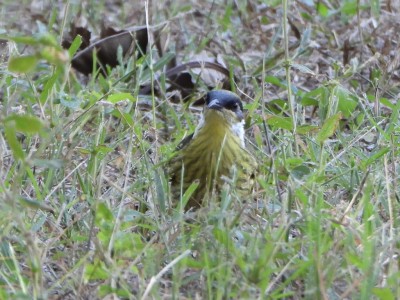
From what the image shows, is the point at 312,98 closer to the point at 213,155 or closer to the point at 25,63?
the point at 213,155

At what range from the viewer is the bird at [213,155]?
Answer: 4316 millimetres

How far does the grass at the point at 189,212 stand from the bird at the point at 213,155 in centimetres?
8

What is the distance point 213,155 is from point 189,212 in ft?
1.21

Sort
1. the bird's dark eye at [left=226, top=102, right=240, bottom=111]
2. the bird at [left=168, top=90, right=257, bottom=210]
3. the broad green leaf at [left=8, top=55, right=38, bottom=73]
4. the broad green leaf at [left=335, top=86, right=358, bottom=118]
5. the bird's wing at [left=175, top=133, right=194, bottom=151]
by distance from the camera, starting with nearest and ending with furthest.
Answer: the broad green leaf at [left=8, top=55, right=38, bottom=73], the bird at [left=168, top=90, right=257, bottom=210], the bird's wing at [left=175, top=133, right=194, bottom=151], the bird's dark eye at [left=226, top=102, right=240, bottom=111], the broad green leaf at [left=335, top=86, right=358, bottom=118]

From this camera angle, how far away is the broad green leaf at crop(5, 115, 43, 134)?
2.88 m

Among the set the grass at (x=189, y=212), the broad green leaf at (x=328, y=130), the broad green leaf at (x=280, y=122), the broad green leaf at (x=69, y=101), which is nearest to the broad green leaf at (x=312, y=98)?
the grass at (x=189, y=212)

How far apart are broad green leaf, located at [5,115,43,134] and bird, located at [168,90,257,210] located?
1322 millimetres

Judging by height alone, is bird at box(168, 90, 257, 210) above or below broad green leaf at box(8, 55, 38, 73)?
below

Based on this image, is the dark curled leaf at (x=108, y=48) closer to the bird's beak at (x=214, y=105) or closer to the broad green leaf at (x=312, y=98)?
the broad green leaf at (x=312, y=98)

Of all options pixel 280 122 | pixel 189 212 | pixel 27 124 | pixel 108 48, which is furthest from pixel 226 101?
pixel 27 124

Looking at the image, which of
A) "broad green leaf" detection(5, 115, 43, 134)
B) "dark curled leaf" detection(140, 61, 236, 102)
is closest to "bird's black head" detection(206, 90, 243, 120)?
"dark curled leaf" detection(140, 61, 236, 102)

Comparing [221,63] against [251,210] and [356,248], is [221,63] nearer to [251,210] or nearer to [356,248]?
[251,210]

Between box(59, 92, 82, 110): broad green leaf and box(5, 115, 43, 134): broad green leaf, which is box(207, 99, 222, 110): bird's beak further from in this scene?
box(5, 115, 43, 134): broad green leaf

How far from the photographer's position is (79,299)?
3291mm
